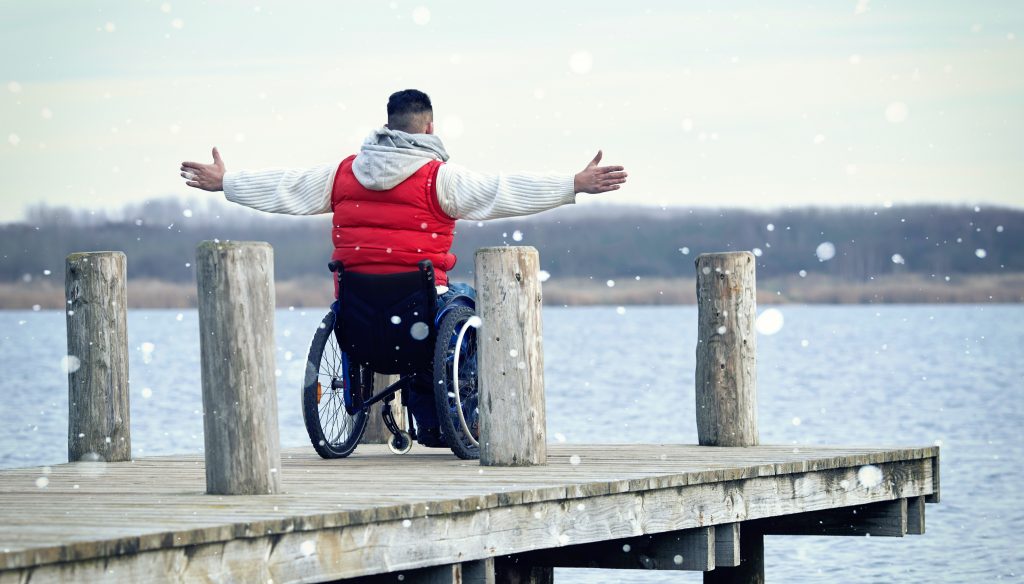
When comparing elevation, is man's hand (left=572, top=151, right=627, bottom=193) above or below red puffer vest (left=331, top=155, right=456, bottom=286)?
above

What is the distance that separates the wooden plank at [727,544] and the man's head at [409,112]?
7.34 feet

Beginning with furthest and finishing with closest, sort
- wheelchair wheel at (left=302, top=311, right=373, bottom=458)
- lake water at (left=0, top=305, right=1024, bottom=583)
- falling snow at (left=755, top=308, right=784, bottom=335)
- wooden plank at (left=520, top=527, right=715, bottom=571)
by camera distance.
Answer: falling snow at (left=755, top=308, right=784, bottom=335) → lake water at (left=0, top=305, right=1024, bottom=583) → wheelchair wheel at (left=302, top=311, right=373, bottom=458) → wooden plank at (left=520, top=527, right=715, bottom=571)

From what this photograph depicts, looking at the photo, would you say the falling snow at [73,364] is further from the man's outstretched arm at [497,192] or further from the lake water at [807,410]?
the lake water at [807,410]

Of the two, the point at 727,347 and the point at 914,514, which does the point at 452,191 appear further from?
the point at 914,514

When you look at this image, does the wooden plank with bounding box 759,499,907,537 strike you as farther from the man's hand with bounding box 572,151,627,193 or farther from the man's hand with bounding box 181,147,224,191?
the man's hand with bounding box 181,147,224,191

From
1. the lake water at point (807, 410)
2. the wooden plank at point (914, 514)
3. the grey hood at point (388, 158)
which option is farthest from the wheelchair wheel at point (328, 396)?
the lake water at point (807, 410)

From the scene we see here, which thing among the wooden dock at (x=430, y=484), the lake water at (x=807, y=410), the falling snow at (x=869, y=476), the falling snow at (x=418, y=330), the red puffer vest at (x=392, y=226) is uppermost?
the red puffer vest at (x=392, y=226)

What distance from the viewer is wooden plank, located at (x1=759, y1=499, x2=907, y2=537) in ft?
28.0

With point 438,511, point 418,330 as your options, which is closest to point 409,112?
point 418,330

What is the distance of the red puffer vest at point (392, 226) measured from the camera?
748 centimetres

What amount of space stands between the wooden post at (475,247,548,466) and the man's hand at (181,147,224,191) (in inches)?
59.6

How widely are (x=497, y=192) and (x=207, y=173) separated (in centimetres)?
142

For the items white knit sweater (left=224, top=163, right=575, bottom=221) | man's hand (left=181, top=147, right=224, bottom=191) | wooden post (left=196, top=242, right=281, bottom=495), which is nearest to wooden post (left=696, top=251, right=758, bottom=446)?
white knit sweater (left=224, top=163, right=575, bottom=221)

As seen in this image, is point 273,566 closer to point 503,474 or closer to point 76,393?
point 503,474
